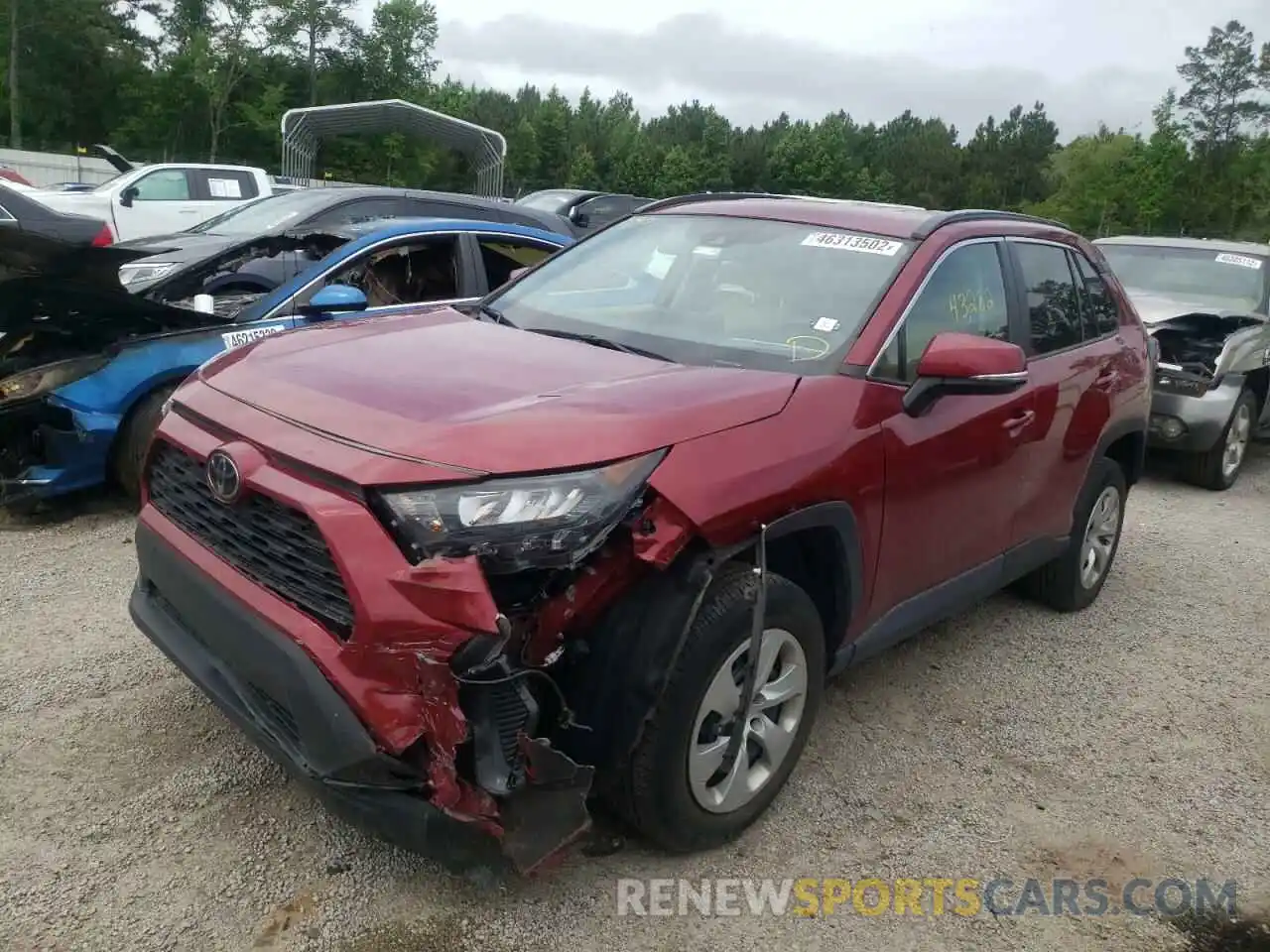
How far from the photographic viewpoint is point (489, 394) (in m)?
2.72

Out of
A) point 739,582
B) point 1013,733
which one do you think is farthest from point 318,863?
point 1013,733

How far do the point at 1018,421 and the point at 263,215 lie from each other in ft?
19.8

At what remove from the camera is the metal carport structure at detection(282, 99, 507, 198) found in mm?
22642

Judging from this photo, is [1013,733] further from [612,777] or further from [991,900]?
[612,777]

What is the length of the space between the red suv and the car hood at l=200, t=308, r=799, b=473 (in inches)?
0.5

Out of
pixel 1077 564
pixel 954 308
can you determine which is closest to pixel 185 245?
pixel 954 308

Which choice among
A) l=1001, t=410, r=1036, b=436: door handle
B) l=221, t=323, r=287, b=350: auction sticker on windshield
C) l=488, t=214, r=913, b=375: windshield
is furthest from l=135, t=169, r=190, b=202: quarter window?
l=1001, t=410, r=1036, b=436: door handle

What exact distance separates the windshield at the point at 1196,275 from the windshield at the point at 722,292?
624 centimetres

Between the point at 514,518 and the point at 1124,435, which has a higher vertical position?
the point at 514,518

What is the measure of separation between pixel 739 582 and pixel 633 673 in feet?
1.34

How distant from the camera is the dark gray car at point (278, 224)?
648 centimetres

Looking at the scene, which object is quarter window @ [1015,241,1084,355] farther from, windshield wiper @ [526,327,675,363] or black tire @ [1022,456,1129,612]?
windshield wiper @ [526,327,675,363]

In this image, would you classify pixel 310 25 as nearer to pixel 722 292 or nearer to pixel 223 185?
pixel 223 185

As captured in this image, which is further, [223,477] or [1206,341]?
[1206,341]
